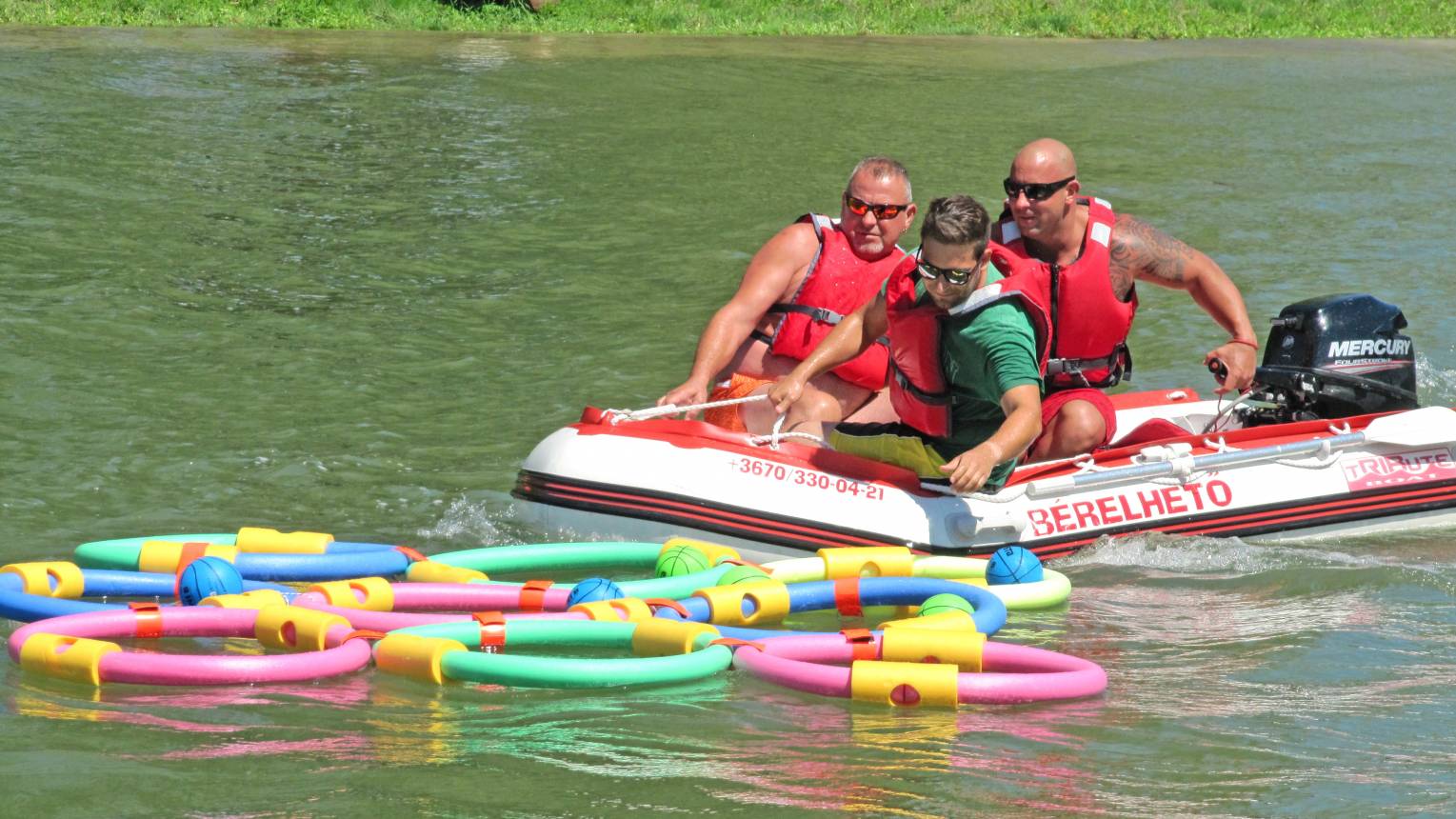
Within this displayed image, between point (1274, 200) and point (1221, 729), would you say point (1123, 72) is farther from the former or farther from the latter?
point (1221, 729)

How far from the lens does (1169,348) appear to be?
9672mm

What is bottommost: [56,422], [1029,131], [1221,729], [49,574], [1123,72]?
[1221,729]

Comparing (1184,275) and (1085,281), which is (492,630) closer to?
(1085,281)

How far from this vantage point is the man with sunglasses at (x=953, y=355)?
546 centimetres

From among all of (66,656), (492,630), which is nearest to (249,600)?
(66,656)

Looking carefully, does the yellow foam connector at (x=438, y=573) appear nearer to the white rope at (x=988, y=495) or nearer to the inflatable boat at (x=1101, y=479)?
the inflatable boat at (x=1101, y=479)

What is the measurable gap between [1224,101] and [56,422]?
1303 cm

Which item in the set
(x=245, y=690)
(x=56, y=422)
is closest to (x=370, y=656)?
(x=245, y=690)

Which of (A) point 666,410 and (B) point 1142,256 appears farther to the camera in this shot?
(B) point 1142,256

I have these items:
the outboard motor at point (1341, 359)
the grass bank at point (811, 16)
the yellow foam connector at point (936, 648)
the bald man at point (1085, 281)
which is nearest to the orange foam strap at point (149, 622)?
the yellow foam connector at point (936, 648)

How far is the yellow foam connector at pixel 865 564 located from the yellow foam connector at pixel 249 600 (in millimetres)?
1652

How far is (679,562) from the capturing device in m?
5.80

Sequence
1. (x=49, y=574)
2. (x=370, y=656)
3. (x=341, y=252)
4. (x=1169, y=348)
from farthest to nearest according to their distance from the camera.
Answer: (x=341, y=252), (x=1169, y=348), (x=49, y=574), (x=370, y=656)

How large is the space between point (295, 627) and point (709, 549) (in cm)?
146
